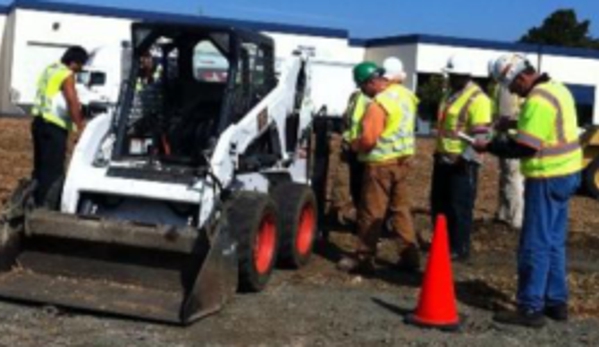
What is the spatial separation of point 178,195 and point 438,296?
218 centimetres

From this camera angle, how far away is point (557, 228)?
7.88 meters

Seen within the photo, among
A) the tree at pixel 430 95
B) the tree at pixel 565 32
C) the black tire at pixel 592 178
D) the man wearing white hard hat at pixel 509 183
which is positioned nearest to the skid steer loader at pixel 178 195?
the man wearing white hard hat at pixel 509 183

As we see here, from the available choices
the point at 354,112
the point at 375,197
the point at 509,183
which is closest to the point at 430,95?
the point at 509,183

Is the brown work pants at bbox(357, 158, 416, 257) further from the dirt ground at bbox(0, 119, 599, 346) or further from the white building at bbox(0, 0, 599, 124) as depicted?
the white building at bbox(0, 0, 599, 124)

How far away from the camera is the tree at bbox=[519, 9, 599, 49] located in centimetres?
8856

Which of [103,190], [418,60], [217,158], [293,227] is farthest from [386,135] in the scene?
[418,60]

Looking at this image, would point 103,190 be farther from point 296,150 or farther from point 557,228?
point 557,228

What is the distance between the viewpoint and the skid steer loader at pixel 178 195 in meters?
7.70

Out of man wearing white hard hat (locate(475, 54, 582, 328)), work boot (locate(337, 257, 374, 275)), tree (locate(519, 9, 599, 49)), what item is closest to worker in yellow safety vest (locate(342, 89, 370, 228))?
work boot (locate(337, 257, 374, 275))

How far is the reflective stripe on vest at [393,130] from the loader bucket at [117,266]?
85.5 inches

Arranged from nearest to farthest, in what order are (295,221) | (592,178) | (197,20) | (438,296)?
(438,296)
(295,221)
(592,178)
(197,20)

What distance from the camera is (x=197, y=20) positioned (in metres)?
42.2

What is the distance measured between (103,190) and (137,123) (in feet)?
3.11

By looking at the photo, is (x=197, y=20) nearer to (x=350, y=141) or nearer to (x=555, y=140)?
(x=350, y=141)
